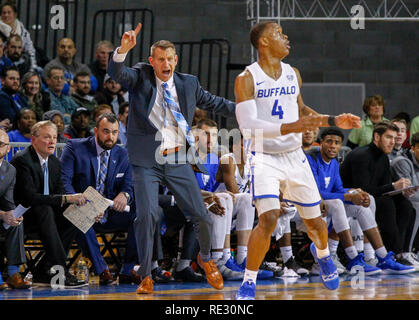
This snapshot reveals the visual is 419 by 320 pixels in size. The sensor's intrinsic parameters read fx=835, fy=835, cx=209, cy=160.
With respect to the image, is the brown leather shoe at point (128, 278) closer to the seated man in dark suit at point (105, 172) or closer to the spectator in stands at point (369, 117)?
the seated man in dark suit at point (105, 172)

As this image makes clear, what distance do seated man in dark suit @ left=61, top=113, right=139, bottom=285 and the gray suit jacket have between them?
53 centimetres

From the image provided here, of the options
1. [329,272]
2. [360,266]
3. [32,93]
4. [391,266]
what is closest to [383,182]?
[391,266]

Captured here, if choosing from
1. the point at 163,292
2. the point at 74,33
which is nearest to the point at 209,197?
the point at 163,292

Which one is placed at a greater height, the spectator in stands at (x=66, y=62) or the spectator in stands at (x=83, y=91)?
the spectator in stands at (x=66, y=62)

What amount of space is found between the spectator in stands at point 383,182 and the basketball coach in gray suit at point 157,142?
8.32 ft

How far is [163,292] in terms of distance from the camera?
620 cm

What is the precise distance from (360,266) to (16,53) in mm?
4863

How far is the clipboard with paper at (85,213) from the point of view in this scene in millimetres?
6746

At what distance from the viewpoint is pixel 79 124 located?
335 inches

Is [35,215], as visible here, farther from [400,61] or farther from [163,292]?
[400,61]

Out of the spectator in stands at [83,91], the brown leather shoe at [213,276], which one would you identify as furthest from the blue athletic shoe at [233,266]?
the spectator in stands at [83,91]

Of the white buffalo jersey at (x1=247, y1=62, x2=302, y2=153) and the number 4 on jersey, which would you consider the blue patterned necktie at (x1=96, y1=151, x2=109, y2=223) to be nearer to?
the white buffalo jersey at (x1=247, y1=62, x2=302, y2=153)

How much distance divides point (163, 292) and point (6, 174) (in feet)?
5.28

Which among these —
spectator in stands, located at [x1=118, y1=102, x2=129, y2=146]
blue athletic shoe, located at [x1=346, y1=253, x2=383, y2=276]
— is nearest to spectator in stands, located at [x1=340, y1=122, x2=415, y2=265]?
blue athletic shoe, located at [x1=346, y1=253, x2=383, y2=276]
